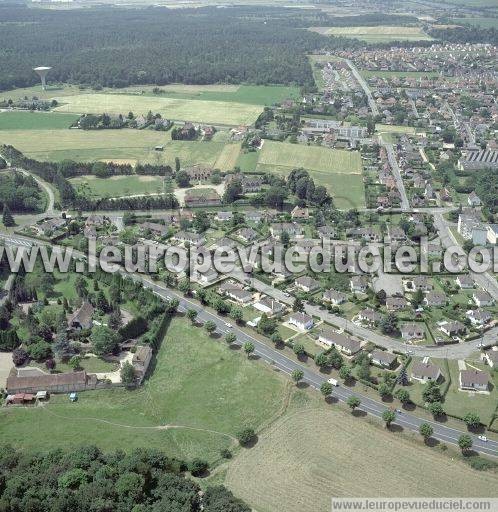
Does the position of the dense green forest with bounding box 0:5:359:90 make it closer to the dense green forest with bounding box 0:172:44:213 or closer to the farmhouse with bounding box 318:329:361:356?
the dense green forest with bounding box 0:172:44:213

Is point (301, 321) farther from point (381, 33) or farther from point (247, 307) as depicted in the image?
point (381, 33)

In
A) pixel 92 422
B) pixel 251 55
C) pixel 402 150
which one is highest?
pixel 251 55

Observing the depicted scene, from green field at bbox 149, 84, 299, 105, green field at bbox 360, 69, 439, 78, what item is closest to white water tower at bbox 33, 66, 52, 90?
green field at bbox 149, 84, 299, 105

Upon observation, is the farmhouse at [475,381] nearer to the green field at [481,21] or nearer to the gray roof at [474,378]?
the gray roof at [474,378]

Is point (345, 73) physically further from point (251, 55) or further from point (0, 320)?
point (0, 320)

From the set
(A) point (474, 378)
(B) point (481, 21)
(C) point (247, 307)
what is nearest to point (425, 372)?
(A) point (474, 378)

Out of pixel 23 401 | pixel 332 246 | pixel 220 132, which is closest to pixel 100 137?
pixel 220 132
